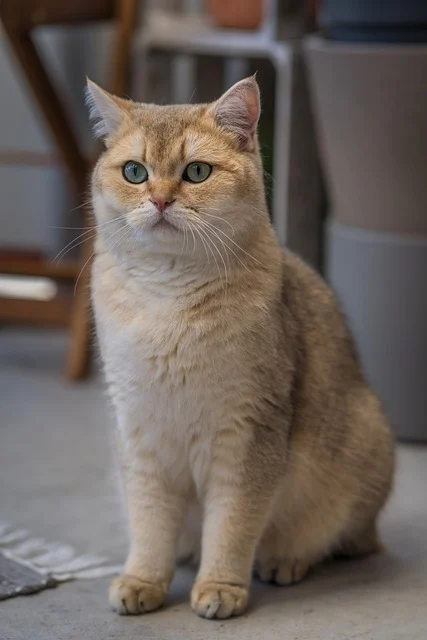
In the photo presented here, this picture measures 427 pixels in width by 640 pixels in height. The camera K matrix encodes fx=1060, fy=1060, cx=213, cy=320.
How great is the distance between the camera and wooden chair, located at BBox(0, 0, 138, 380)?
2.67 meters

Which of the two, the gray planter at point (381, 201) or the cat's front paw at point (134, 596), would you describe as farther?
the gray planter at point (381, 201)

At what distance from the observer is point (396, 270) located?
2.42 metres

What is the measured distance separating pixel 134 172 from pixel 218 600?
25.9 inches

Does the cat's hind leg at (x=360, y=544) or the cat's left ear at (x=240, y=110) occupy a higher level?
the cat's left ear at (x=240, y=110)

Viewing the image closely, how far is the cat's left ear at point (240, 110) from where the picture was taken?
155 centimetres

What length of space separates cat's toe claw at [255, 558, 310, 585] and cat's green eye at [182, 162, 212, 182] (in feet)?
2.21

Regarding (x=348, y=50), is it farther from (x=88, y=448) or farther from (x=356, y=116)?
(x=88, y=448)

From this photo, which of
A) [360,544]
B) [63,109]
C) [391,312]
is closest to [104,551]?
[360,544]

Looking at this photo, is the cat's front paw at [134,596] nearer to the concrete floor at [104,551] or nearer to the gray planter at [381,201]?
the concrete floor at [104,551]

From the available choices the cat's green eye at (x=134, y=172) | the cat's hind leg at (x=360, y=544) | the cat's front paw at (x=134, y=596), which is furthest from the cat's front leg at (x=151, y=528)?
the cat's green eye at (x=134, y=172)

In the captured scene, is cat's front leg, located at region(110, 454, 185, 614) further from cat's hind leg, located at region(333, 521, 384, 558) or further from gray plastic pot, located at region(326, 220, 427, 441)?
gray plastic pot, located at region(326, 220, 427, 441)

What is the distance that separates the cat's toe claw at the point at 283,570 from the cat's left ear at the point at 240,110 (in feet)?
2.29

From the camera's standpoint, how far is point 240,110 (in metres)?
1.57

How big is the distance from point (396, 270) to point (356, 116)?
14.2 inches
